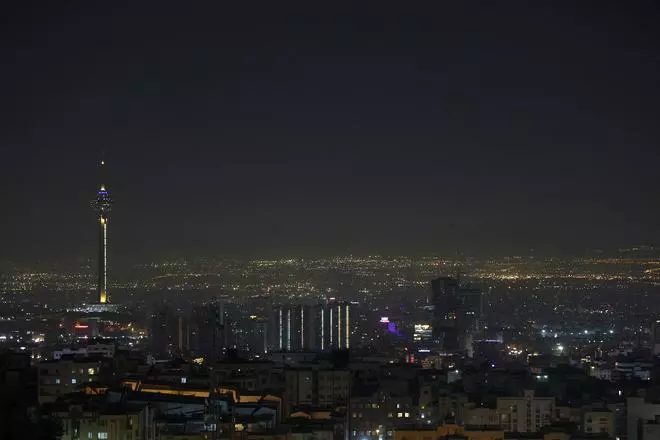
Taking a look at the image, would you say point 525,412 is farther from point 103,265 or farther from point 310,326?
point 103,265

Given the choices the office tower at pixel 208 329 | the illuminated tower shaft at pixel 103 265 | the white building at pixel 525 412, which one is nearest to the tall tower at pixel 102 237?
the illuminated tower shaft at pixel 103 265

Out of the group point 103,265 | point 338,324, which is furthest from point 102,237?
point 338,324

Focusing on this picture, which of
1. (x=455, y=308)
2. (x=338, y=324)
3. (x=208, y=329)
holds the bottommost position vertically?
(x=208, y=329)

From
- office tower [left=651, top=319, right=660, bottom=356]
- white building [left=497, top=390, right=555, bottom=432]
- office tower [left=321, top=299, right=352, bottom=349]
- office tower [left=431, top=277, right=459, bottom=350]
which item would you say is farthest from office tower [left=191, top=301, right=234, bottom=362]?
white building [left=497, top=390, right=555, bottom=432]

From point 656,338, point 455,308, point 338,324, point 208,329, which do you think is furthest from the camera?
point 455,308

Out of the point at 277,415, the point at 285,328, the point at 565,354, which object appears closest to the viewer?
the point at 277,415

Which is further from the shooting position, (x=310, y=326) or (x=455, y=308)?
(x=455, y=308)

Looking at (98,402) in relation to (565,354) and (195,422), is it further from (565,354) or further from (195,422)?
(565,354)

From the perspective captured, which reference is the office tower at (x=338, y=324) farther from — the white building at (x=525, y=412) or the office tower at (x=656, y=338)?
the white building at (x=525, y=412)

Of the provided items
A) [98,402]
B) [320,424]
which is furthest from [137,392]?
[320,424]
